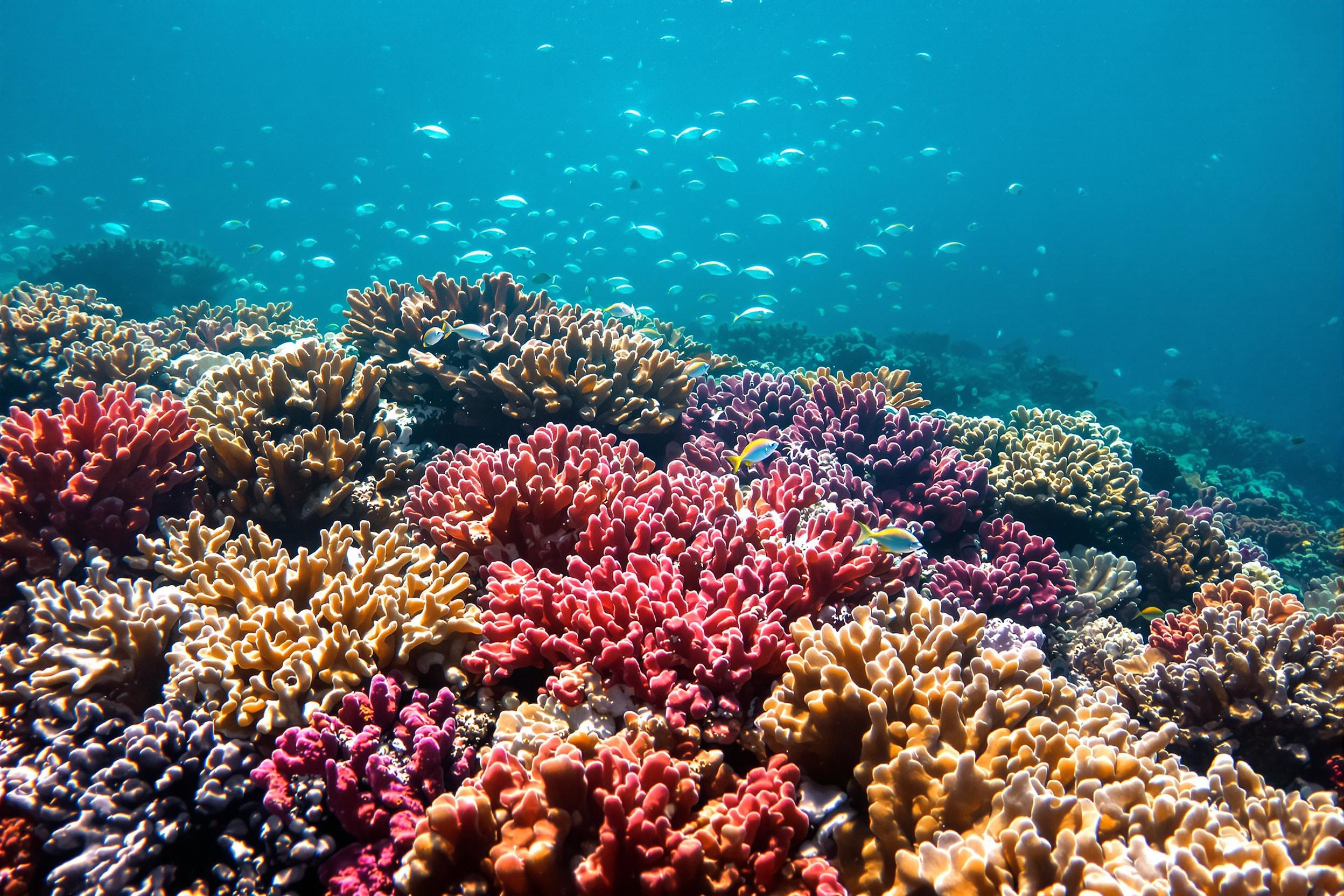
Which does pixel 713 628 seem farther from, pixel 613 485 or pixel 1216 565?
pixel 1216 565

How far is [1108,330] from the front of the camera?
237ft

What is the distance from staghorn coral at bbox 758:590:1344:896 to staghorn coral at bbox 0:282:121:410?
892 cm

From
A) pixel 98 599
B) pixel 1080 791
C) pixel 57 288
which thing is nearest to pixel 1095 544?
pixel 1080 791

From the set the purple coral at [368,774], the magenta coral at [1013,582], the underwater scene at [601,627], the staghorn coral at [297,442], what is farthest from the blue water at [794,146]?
the purple coral at [368,774]

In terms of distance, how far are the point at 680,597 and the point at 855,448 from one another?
13.9 feet

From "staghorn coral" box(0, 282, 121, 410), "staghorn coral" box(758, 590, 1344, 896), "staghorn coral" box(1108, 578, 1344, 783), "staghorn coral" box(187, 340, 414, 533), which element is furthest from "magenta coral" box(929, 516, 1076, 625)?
"staghorn coral" box(0, 282, 121, 410)

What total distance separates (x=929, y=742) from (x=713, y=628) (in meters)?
1.00

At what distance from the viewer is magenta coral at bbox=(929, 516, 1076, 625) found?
4555 mm

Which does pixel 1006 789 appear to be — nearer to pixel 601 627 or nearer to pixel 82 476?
pixel 601 627

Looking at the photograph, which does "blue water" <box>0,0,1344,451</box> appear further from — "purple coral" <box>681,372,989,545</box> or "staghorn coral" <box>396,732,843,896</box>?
"staghorn coral" <box>396,732,843,896</box>

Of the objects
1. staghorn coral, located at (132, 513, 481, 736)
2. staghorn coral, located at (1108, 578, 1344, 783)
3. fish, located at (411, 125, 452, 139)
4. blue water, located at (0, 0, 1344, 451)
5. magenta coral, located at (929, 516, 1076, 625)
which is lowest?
staghorn coral, located at (132, 513, 481, 736)

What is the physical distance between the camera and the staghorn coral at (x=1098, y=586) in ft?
16.5

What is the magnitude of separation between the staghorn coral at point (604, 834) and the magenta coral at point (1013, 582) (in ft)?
9.57

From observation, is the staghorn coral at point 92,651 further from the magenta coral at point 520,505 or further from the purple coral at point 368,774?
the magenta coral at point 520,505
